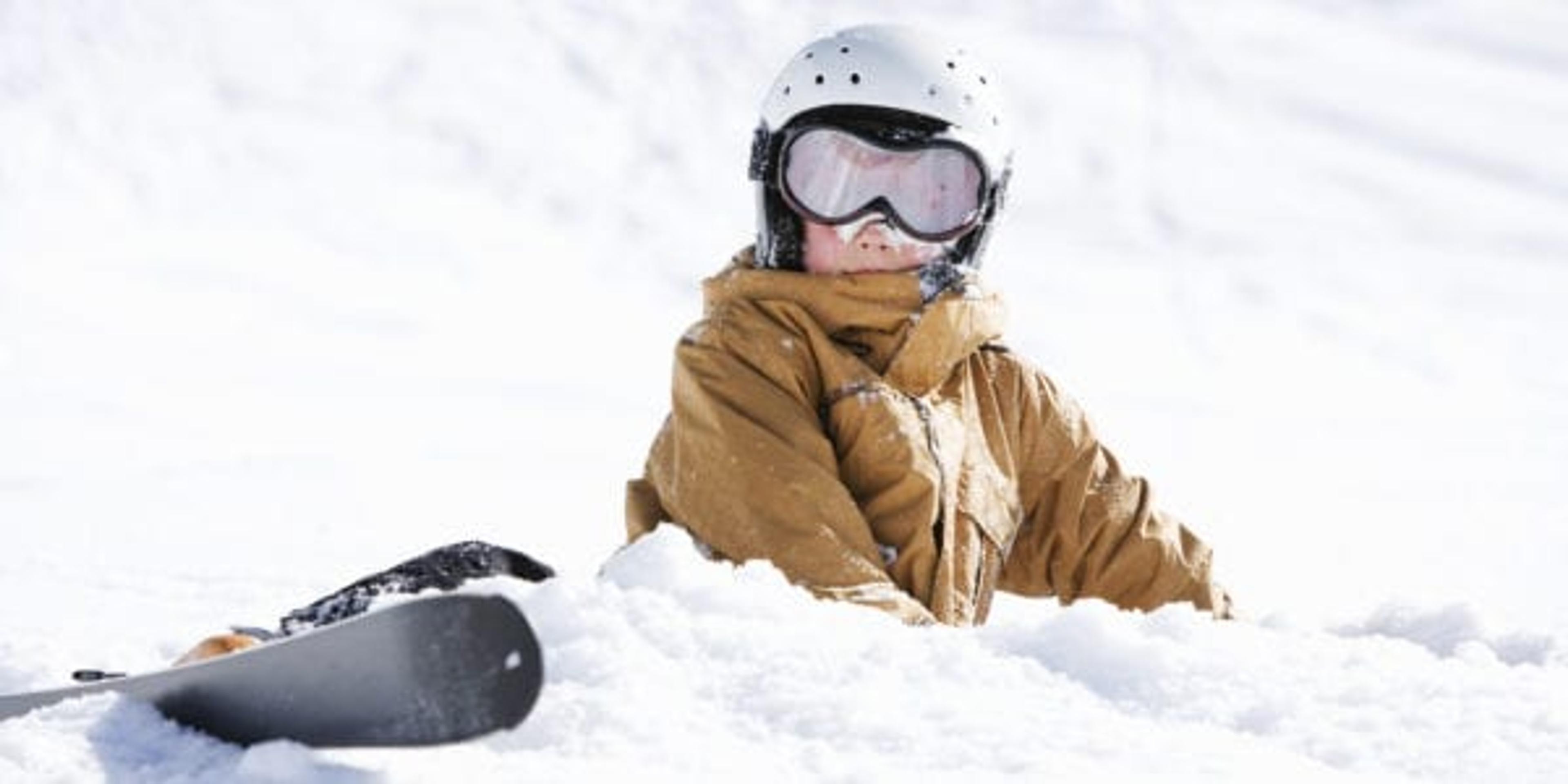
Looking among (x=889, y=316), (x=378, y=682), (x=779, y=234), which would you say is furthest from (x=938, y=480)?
(x=378, y=682)

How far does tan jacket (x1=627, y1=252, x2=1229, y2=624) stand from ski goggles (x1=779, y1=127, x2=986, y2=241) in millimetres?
149

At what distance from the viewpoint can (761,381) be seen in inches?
129

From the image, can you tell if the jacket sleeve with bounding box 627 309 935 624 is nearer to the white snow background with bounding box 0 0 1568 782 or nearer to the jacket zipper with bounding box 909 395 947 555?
the jacket zipper with bounding box 909 395 947 555

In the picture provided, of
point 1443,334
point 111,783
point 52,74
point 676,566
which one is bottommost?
point 111,783

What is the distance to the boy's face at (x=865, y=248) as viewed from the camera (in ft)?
11.6

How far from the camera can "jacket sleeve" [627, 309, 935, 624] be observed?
303 centimetres

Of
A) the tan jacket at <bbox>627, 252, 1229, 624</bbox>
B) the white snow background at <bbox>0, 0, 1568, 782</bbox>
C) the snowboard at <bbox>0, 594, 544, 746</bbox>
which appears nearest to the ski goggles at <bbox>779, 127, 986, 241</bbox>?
the tan jacket at <bbox>627, 252, 1229, 624</bbox>

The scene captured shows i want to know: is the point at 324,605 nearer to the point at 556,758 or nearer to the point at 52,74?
the point at 556,758

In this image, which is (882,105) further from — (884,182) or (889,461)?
(889,461)

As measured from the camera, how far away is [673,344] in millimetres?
8703

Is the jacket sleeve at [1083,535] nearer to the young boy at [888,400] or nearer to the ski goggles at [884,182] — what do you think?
the young boy at [888,400]

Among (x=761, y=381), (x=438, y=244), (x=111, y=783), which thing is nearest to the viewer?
(x=111, y=783)

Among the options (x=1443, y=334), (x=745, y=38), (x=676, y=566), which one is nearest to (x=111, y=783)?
(x=676, y=566)

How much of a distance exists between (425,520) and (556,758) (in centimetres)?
522
